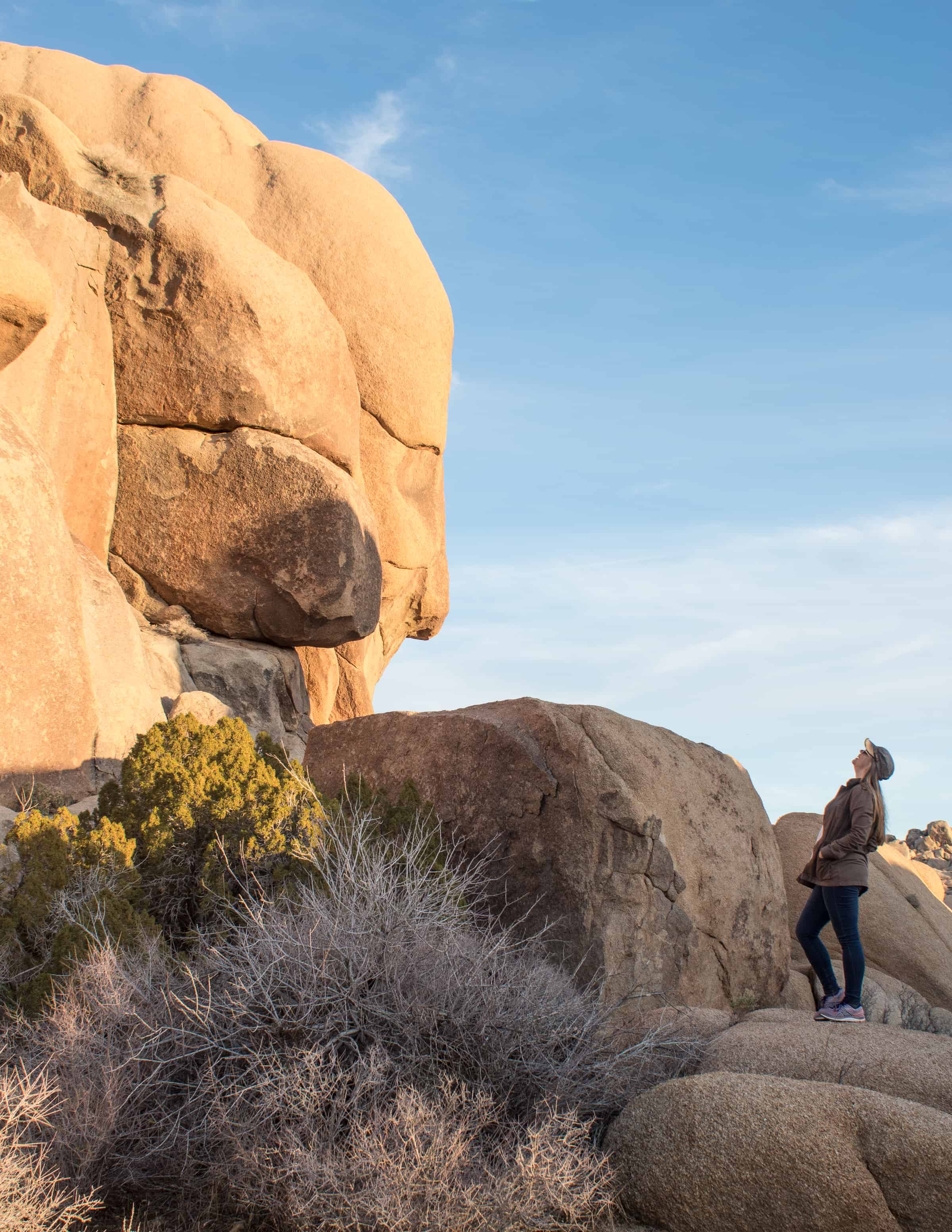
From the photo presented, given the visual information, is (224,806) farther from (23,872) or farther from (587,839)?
(587,839)

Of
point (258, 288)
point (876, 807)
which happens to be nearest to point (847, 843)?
point (876, 807)

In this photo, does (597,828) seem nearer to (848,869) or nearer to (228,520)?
(848,869)

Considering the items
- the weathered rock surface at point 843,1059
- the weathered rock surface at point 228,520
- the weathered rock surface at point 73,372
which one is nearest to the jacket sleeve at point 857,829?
the weathered rock surface at point 843,1059

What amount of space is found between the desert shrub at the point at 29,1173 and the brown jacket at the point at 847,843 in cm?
461

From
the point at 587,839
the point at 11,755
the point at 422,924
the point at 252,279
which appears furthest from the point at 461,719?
the point at 252,279

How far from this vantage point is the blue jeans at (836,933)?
6531mm

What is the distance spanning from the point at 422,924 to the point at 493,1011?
1.58 ft

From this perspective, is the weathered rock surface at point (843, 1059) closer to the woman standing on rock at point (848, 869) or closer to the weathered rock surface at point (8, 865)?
the woman standing on rock at point (848, 869)

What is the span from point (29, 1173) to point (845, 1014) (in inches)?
188

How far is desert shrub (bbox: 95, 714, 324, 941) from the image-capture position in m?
6.18

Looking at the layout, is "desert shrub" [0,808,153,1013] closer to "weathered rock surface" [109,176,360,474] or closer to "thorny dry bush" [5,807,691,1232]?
"thorny dry bush" [5,807,691,1232]

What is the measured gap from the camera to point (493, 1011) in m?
4.48

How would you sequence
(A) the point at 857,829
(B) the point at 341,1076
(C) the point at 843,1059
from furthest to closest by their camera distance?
1. (A) the point at 857,829
2. (C) the point at 843,1059
3. (B) the point at 341,1076

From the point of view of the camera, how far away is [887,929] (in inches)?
444
